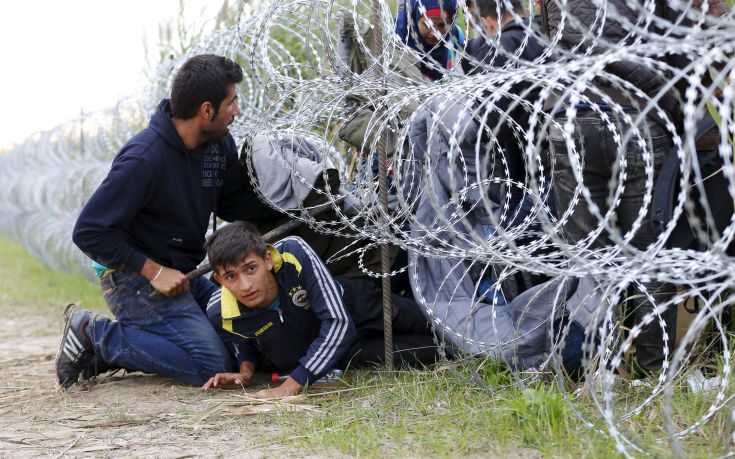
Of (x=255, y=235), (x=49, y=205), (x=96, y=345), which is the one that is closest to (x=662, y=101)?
(x=255, y=235)

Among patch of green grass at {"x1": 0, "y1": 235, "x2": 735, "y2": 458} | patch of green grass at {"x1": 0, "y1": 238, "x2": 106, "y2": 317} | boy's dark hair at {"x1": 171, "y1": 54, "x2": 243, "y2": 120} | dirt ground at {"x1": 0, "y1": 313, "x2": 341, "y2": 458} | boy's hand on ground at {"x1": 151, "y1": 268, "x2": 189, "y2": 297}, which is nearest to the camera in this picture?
patch of green grass at {"x1": 0, "y1": 235, "x2": 735, "y2": 458}

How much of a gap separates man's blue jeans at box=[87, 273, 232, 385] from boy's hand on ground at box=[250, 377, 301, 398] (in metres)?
0.59

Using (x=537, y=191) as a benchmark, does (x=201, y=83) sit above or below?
above

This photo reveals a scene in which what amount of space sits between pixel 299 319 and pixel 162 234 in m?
0.88

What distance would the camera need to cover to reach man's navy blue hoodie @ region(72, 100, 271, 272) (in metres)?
4.68

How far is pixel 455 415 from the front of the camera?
3818 mm

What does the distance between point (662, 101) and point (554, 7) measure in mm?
632

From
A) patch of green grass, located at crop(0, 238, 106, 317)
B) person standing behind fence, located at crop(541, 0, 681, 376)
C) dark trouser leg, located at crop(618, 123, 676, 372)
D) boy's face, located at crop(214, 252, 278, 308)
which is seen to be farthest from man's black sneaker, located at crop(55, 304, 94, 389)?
patch of green grass, located at crop(0, 238, 106, 317)

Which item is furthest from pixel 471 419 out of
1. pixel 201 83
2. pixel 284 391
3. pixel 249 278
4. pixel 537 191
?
pixel 201 83

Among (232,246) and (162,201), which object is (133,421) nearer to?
(232,246)

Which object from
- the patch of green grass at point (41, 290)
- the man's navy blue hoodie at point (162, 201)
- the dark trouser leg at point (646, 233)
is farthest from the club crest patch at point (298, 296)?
the patch of green grass at point (41, 290)

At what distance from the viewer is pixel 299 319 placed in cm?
470

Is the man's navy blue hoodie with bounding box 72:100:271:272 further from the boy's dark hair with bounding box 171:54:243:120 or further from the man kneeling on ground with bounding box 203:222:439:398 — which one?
the man kneeling on ground with bounding box 203:222:439:398

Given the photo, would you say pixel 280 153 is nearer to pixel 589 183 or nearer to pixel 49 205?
pixel 589 183
